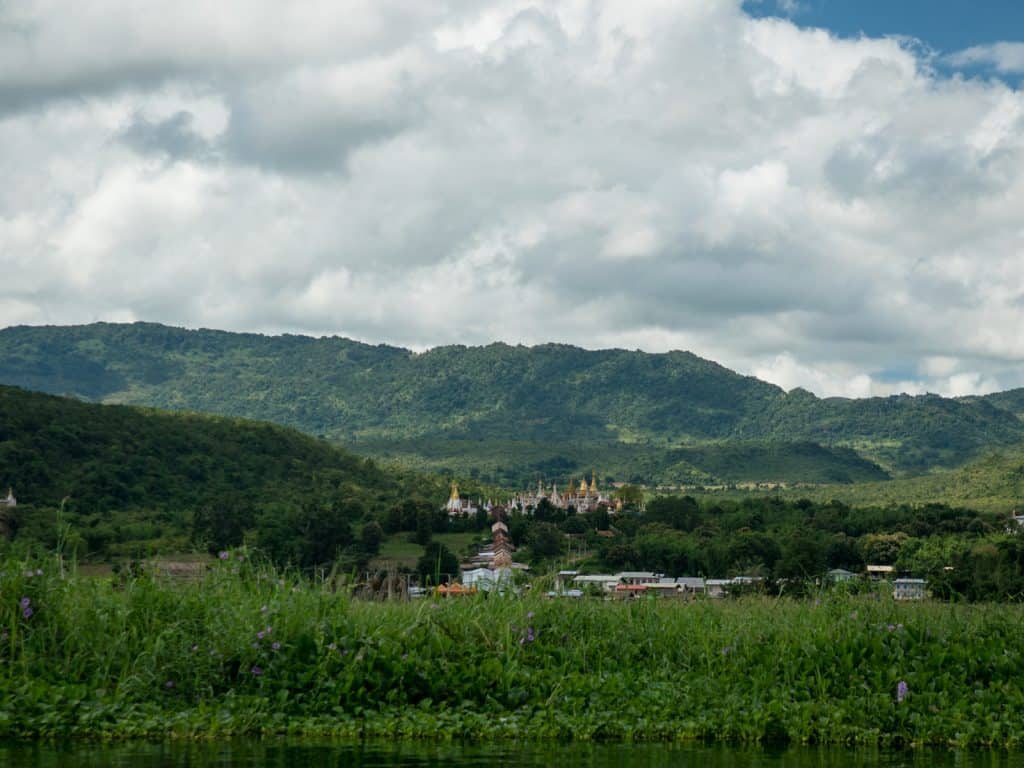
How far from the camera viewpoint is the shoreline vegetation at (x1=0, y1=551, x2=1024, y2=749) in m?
7.29

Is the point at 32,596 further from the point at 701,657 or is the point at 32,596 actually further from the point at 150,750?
the point at 701,657

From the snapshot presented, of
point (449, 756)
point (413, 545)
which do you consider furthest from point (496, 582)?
point (413, 545)

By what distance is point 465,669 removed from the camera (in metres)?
7.82

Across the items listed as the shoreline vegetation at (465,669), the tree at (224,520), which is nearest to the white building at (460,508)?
the tree at (224,520)

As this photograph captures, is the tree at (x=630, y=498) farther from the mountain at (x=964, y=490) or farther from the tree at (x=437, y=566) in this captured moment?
the tree at (x=437, y=566)

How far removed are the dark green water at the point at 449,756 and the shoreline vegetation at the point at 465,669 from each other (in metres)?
0.21

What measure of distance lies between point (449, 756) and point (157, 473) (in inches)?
2688

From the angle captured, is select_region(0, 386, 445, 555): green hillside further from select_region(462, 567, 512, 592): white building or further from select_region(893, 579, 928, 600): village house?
select_region(462, 567, 512, 592): white building

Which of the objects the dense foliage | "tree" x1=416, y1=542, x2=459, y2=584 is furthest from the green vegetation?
"tree" x1=416, y1=542, x2=459, y2=584

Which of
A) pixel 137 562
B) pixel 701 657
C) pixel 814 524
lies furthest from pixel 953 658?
pixel 814 524

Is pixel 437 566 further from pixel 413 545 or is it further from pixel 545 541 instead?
pixel 413 545

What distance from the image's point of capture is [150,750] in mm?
6684

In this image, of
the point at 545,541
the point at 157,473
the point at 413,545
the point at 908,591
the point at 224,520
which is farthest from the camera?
the point at 157,473

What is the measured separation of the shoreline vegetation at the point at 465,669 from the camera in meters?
7.29
